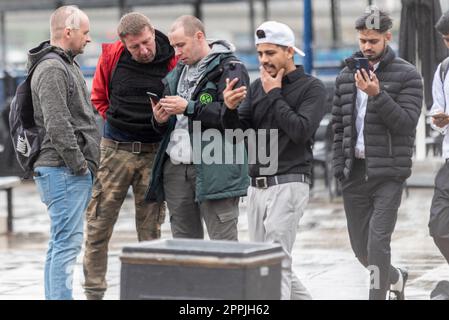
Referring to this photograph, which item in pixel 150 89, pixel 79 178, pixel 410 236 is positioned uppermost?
pixel 150 89

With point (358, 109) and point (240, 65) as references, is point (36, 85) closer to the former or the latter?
point (240, 65)

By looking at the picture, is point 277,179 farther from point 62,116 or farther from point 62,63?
point 62,63

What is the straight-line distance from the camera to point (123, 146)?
29.0 ft

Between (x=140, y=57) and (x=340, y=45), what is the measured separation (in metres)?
13.2

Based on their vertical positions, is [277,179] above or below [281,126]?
below

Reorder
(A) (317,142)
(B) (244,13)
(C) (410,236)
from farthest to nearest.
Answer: (B) (244,13) → (A) (317,142) → (C) (410,236)

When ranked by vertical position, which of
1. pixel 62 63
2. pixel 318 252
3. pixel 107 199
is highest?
pixel 62 63

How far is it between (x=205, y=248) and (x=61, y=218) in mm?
2004

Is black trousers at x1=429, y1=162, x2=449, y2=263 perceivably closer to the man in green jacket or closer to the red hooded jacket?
the man in green jacket

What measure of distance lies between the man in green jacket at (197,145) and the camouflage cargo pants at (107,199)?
1.59 feet

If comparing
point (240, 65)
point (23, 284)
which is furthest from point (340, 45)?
point (240, 65)

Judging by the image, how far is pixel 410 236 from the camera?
12.8 m

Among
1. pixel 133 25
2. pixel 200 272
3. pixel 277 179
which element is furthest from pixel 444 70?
pixel 200 272

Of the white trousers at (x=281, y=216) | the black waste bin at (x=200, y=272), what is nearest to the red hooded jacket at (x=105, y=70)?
the white trousers at (x=281, y=216)
